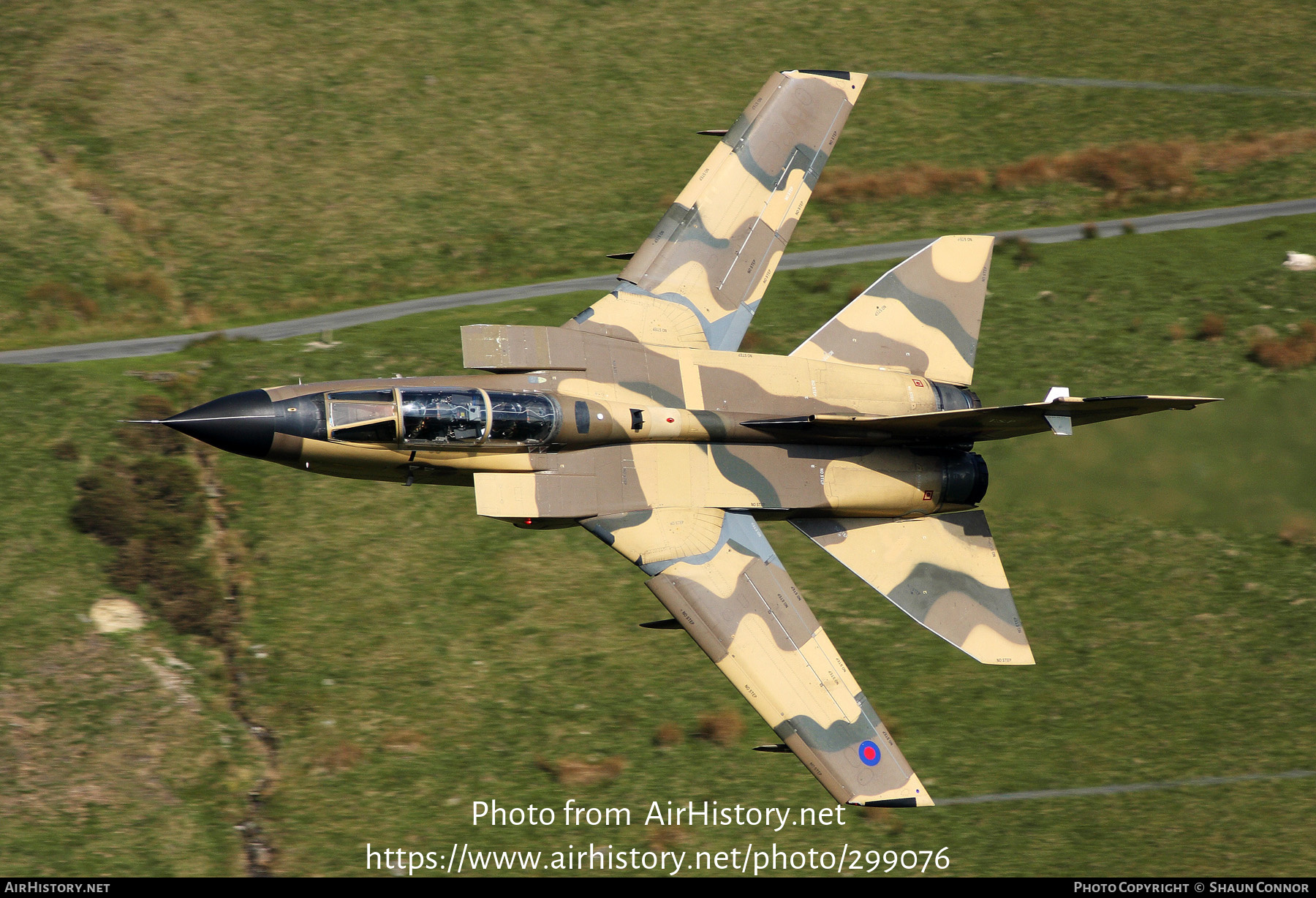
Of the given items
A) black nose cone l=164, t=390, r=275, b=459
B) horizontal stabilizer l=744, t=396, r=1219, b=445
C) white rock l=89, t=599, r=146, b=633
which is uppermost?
black nose cone l=164, t=390, r=275, b=459

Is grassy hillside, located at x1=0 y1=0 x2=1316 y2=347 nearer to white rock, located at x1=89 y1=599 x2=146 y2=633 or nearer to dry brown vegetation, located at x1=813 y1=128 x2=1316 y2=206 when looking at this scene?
dry brown vegetation, located at x1=813 y1=128 x2=1316 y2=206

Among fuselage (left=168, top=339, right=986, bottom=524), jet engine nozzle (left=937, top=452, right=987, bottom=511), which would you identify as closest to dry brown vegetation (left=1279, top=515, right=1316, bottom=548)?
jet engine nozzle (left=937, top=452, right=987, bottom=511)

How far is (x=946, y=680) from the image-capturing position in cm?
3055

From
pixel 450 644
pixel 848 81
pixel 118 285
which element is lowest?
pixel 450 644

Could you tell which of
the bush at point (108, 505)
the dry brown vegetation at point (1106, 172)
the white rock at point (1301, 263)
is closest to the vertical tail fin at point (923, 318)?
the dry brown vegetation at point (1106, 172)

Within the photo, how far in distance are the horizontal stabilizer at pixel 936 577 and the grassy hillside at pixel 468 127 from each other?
43.9ft

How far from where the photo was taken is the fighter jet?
2427 centimetres

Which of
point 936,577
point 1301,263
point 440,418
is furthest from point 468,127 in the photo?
point 1301,263

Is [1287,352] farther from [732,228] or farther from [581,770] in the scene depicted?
[581,770]

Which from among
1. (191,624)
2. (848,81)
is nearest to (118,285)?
(191,624)

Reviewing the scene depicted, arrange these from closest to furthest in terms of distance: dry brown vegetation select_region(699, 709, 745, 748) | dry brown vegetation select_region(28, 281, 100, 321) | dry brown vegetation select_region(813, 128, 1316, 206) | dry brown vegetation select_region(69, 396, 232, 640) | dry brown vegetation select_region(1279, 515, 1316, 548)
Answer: dry brown vegetation select_region(699, 709, 745, 748), dry brown vegetation select_region(69, 396, 232, 640), dry brown vegetation select_region(1279, 515, 1316, 548), dry brown vegetation select_region(28, 281, 100, 321), dry brown vegetation select_region(813, 128, 1316, 206)

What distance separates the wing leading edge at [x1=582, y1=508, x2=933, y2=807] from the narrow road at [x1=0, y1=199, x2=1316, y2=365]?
12.8 m

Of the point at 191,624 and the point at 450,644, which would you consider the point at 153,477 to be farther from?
the point at 450,644

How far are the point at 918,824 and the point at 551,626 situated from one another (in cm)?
904
